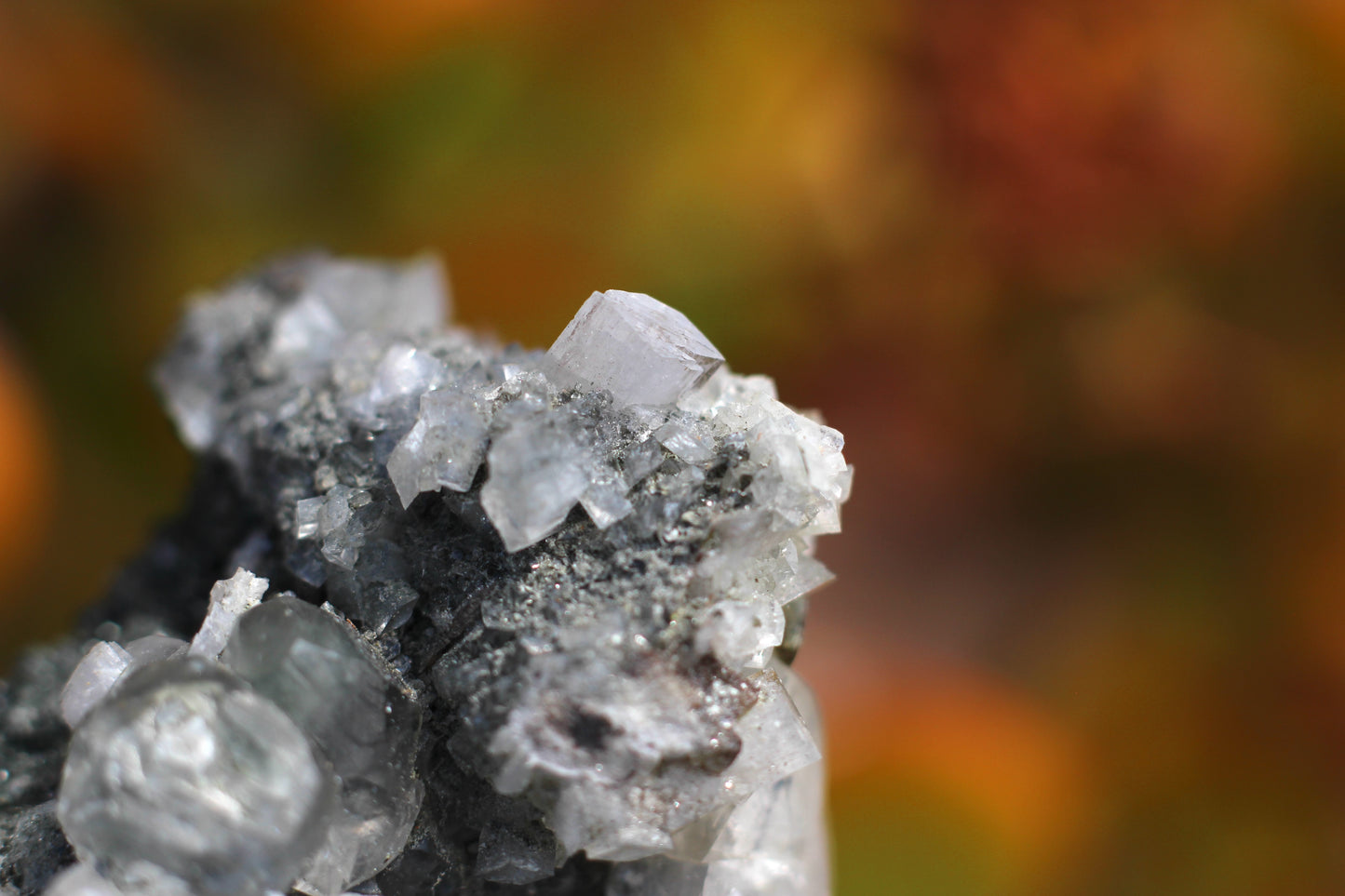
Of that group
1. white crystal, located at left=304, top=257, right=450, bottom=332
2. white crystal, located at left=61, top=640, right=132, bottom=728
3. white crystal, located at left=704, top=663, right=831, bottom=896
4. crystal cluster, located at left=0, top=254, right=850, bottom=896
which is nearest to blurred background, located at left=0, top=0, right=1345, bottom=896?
white crystal, located at left=304, top=257, right=450, bottom=332

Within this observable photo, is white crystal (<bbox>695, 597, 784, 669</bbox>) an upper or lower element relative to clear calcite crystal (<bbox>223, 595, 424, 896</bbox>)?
upper

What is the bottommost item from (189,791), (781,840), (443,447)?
(781,840)

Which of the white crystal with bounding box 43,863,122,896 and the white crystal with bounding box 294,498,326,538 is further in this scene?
the white crystal with bounding box 294,498,326,538

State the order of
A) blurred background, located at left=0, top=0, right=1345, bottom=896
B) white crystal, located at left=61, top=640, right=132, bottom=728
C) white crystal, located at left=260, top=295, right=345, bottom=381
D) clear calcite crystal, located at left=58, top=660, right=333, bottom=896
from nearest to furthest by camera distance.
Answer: clear calcite crystal, located at left=58, top=660, right=333, bottom=896 → white crystal, located at left=61, top=640, right=132, bottom=728 → white crystal, located at left=260, top=295, right=345, bottom=381 → blurred background, located at left=0, top=0, right=1345, bottom=896

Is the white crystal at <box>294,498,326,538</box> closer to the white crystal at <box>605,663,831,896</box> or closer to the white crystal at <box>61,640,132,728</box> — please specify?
the white crystal at <box>61,640,132,728</box>

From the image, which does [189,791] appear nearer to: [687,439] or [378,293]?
[687,439]

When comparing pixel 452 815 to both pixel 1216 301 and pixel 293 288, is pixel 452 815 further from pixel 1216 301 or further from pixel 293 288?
pixel 1216 301

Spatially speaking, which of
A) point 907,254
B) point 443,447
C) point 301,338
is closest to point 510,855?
point 443,447

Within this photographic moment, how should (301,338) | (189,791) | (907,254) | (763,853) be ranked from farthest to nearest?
(907,254)
(301,338)
(763,853)
(189,791)
